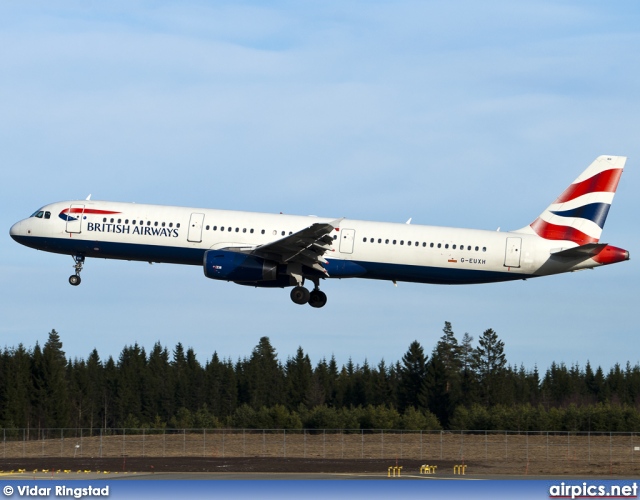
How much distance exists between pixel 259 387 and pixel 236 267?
313 ft

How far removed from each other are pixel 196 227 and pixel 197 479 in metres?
15.6

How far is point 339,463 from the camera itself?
57.9 metres

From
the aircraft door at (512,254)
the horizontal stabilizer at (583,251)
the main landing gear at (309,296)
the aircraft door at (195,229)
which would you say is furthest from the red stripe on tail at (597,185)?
the aircraft door at (195,229)

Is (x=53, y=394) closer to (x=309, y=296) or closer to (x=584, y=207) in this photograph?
(x=309, y=296)

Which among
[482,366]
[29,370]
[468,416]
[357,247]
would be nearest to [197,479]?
[357,247]

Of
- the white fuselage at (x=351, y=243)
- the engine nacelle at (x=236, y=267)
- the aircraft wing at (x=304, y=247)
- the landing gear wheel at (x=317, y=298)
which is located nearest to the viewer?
the aircraft wing at (x=304, y=247)

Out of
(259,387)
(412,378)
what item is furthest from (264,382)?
(412,378)

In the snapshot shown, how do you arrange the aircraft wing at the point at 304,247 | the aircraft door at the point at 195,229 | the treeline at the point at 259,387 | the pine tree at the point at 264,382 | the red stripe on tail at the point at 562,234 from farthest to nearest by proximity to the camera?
the pine tree at the point at 264,382 < the treeline at the point at 259,387 < the red stripe on tail at the point at 562,234 < the aircraft door at the point at 195,229 < the aircraft wing at the point at 304,247

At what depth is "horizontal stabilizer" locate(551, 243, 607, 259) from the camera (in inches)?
2215

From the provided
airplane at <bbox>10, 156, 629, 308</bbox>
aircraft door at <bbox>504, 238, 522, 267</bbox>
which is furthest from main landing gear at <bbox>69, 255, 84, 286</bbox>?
aircraft door at <bbox>504, 238, 522, 267</bbox>

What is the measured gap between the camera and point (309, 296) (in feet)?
195

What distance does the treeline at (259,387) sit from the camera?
12650cm

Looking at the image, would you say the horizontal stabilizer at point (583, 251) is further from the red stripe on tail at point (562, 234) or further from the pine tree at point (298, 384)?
the pine tree at point (298, 384)

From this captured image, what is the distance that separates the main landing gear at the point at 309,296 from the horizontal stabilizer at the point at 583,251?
488 inches
